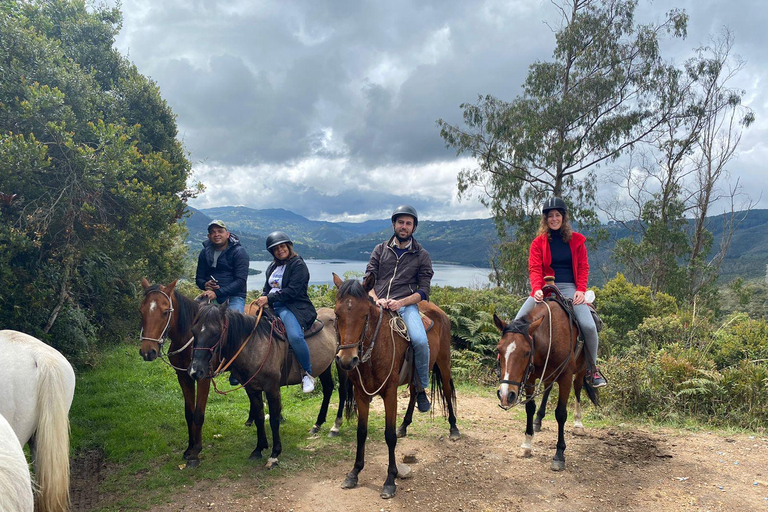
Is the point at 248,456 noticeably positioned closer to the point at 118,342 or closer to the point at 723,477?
the point at 723,477

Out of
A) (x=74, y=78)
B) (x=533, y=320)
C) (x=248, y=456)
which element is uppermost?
(x=74, y=78)

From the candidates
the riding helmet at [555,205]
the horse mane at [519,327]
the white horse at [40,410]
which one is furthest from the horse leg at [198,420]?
the riding helmet at [555,205]

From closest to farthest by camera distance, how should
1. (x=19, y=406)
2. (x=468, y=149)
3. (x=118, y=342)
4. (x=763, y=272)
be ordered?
(x=19, y=406), (x=118, y=342), (x=468, y=149), (x=763, y=272)

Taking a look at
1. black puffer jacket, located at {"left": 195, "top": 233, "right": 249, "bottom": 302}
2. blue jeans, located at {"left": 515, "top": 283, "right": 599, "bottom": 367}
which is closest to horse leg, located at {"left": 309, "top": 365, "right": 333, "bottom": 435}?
black puffer jacket, located at {"left": 195, "top": 233, "right": 249, "bottom": 302}

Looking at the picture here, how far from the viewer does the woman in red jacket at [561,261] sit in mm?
4859

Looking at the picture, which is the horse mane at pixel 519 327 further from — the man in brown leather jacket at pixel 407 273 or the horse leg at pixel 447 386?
the horse leg at pixel 447 386

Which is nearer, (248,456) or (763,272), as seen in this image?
(248,456)

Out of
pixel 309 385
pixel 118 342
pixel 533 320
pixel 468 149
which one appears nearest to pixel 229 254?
pixel 309 385

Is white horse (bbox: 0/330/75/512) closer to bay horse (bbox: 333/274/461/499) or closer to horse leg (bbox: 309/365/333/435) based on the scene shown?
bay horse (bbox: 333/274/461/499)

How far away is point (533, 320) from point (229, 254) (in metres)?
3.77

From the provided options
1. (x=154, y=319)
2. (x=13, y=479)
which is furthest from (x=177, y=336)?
(x=13, y=479)

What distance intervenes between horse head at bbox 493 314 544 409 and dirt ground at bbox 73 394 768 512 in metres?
0.95

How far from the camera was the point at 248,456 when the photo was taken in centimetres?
487

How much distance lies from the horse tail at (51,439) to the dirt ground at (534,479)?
1.07m
